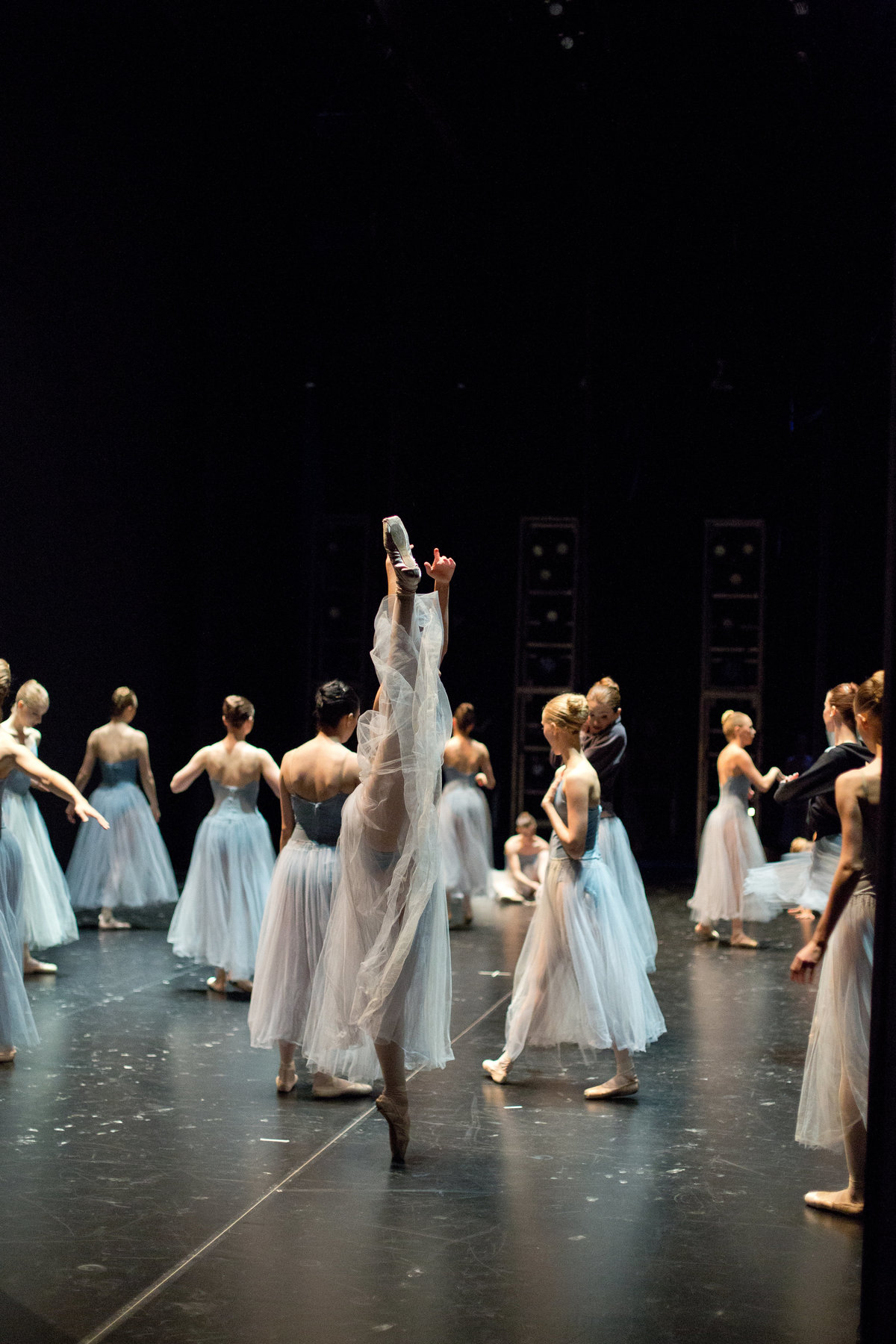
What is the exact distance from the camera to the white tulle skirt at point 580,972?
15.7 feet

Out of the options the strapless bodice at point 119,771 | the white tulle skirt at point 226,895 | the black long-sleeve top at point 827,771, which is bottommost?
the white tulle skirt at point 226,895

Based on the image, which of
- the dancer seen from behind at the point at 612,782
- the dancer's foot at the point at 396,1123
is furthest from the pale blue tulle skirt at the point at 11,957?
the dancer seen from behind at the point at 612,782

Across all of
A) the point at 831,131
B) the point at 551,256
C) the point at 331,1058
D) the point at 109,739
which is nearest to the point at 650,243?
the point at 551,256

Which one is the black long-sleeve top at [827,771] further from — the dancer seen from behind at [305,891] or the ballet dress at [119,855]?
the ballet dress at [119,855]

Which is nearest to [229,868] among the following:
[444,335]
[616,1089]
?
[616,1089]

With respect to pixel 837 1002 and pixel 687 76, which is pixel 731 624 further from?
pixel 837 1002

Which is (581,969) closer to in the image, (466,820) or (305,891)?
(305,891)

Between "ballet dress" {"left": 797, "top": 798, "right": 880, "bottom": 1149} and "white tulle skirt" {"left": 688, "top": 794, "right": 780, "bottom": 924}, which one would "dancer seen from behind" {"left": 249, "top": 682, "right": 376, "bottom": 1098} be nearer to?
"ballet dress" {"left": 797, "top": 798, "right": 880, "bottom": 1149}

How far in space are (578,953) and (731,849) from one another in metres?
3.90

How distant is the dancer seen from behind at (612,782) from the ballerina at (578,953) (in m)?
1.31

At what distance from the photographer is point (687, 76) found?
29.6ft

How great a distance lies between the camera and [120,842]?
8516 millimetres

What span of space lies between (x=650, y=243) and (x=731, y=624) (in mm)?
3413
